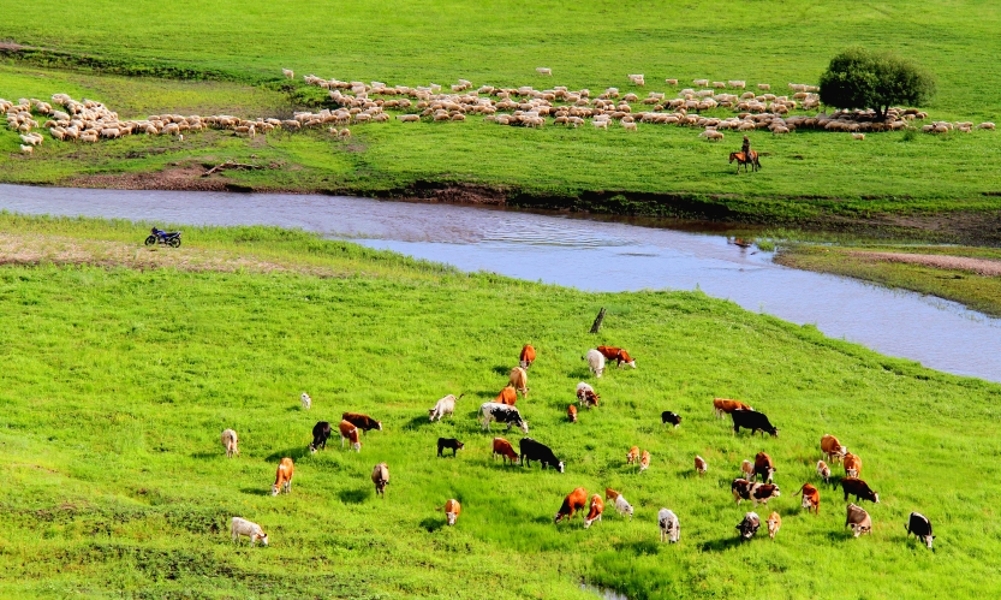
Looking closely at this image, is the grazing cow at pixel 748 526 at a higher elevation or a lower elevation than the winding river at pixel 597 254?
lower

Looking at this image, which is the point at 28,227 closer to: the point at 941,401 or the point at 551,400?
the point at 551,400

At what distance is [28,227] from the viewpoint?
1644 inches

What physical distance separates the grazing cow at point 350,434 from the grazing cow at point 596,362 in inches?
286

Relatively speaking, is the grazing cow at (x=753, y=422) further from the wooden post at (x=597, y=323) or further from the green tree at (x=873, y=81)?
the green tree at (x=873, y=81)

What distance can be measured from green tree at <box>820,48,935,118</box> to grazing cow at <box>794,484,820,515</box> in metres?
45.5

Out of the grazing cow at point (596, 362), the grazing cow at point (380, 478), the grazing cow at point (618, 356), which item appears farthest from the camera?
the grazing cow at point (618, 356)

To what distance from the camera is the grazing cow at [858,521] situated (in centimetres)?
2030

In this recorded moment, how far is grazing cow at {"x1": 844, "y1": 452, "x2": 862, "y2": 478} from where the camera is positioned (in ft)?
74.4

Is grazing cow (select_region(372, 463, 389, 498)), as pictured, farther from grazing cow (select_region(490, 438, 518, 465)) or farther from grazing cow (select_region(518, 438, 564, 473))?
grazing cow (select_region(518, 438, 564, 473))

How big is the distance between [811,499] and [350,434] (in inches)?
351

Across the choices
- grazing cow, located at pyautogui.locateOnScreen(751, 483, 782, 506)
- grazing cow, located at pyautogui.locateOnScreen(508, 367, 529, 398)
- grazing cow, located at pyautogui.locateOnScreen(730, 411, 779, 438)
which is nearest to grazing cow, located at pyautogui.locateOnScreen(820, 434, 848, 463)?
grazing cow, located at pyautogui.locateOnScreen(730, 411, 779, 438)

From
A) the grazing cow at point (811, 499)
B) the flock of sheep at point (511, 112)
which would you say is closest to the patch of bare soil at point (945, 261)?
the flock of sheep at point (511, 112)

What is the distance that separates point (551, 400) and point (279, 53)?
194ft

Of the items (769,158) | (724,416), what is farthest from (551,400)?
(769,158)
